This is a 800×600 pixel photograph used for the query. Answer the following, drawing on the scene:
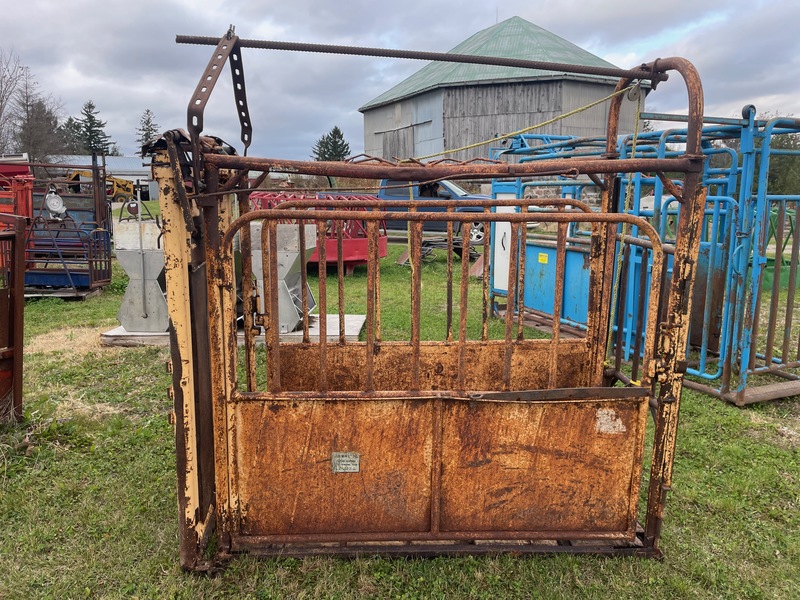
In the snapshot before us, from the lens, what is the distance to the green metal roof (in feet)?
87.7

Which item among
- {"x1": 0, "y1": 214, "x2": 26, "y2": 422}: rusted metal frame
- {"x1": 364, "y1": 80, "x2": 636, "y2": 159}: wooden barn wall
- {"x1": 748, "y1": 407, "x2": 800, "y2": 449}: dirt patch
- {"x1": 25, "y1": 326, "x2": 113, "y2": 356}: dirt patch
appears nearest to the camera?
{"x1": 0, "y1": 214, "x2": 26, "y2": 422}: rusted metal frame

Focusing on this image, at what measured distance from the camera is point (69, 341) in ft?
21.6

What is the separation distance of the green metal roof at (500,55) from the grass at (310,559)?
80.0ft

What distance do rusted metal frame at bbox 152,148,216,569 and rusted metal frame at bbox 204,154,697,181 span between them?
210mm

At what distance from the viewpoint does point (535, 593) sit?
Answer: 8.11 feet

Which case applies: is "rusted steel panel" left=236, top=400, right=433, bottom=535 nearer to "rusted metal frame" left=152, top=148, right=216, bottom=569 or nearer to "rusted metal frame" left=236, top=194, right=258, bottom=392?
"rusted metal frame" left=152, top=148, right=216, bottom=569

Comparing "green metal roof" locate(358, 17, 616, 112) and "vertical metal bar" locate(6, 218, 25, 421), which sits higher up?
"green metal roof" locate(358, 17, 616, 112)

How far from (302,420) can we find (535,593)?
1.26 m

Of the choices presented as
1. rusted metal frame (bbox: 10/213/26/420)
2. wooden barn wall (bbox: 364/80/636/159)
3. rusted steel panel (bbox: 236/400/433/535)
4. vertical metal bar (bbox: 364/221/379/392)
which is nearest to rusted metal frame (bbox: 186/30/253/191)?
vertical metal bar (bbox: 364/221/379/392)

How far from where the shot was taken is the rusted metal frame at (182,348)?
2285 millimetres

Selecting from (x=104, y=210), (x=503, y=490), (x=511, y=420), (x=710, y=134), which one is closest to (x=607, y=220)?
(x=511, y=420)

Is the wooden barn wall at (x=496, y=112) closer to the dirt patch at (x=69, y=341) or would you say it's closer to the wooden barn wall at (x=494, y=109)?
the wooden barn wall at (x=494, y=109)

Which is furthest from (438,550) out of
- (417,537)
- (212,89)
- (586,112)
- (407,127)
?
(407,127)

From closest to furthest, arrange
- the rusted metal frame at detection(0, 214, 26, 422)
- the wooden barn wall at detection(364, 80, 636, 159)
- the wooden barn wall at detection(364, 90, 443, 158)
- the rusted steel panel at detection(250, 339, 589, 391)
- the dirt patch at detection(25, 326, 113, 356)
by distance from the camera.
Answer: the rusted steel panel at detection(250, 339, 589, 391)
the rusted metal frame at detection(0, 214, 26, 422)
the dirt patch at detection(25, 326, 113, 356)
the wooden barn wall at detection(364, 80, 636, 159)
the wooden barn wall at detection(364, 90, 443, 158)
